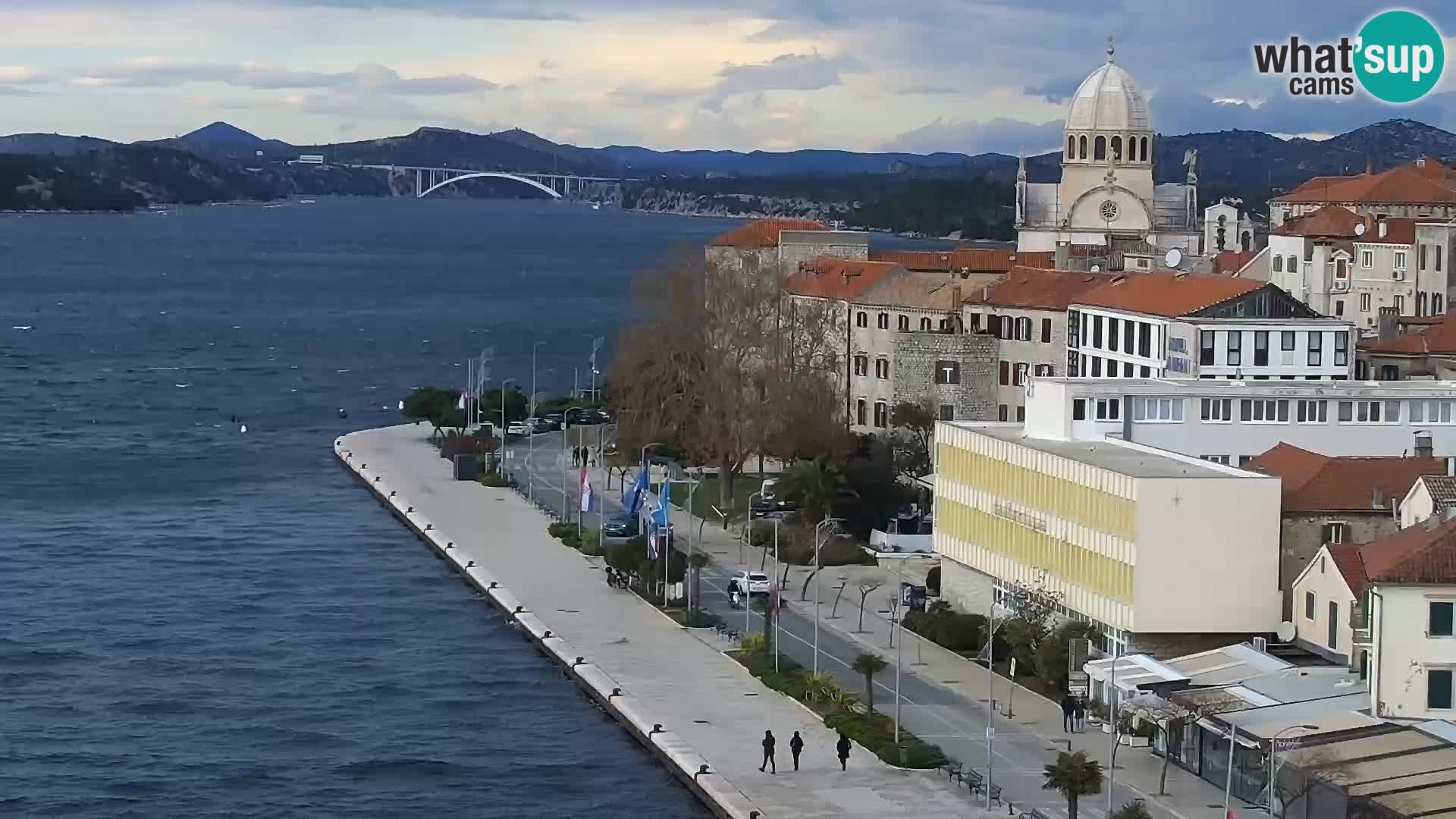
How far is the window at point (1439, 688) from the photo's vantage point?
37938 mm

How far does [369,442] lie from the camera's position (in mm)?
Result: 91312

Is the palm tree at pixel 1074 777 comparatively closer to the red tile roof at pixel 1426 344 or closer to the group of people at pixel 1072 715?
the group of people at pixel 1072 715

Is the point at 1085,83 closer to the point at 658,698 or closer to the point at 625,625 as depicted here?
the point at 625,625

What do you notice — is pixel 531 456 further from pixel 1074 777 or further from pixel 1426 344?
pixel 1074 777

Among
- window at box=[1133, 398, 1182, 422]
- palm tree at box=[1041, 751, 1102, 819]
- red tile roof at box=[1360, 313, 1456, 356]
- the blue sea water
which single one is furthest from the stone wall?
palm tree at box=[1041, 751, 1102, 819]

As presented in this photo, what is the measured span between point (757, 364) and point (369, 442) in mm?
19252

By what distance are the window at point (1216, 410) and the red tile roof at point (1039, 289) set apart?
16.6 meters

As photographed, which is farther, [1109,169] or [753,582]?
[1109,169]

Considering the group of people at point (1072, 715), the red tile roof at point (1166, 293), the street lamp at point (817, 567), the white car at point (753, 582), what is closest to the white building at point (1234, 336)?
the red tile roof at point (1166, 293)

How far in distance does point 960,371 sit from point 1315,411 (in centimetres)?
1970

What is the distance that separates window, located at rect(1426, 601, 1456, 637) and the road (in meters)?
4.98

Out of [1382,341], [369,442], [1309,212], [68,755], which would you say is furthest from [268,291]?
[68,755]

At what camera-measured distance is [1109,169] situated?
9388 centimetres

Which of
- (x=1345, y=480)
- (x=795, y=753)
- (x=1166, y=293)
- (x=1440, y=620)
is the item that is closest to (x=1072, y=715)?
(x=795, y=753)
